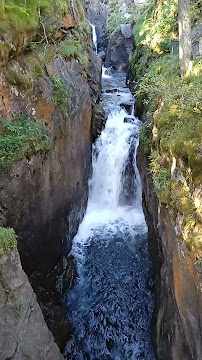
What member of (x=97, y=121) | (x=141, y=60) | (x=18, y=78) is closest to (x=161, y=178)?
(x=18, y=78)

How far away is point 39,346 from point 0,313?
1.28 m

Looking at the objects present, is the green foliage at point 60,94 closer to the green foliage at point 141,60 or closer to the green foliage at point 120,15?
the green foliage at point 141,60

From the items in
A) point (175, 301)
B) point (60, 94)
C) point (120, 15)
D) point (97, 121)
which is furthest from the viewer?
point (120, 15)

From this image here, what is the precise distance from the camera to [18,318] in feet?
17.8

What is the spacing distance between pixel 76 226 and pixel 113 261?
1.97 m

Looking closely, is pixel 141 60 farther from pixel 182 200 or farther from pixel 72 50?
pixel 182 200

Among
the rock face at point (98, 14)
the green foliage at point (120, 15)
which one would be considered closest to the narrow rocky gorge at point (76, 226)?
the green foliage at point (120, 15)

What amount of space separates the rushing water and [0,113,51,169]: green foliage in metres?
4.40

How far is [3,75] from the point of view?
7062mm

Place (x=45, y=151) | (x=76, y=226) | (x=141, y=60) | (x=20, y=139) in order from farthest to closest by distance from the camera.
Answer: (x=141, y=60), (x=76, y=226), (x=45, y=151), (x=20, y=139)

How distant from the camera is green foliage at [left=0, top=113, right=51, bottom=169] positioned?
696 centimetres

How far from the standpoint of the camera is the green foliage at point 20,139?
22.8ft

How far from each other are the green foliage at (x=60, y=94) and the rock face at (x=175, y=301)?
12.6 feet

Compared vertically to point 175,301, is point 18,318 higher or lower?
higher
